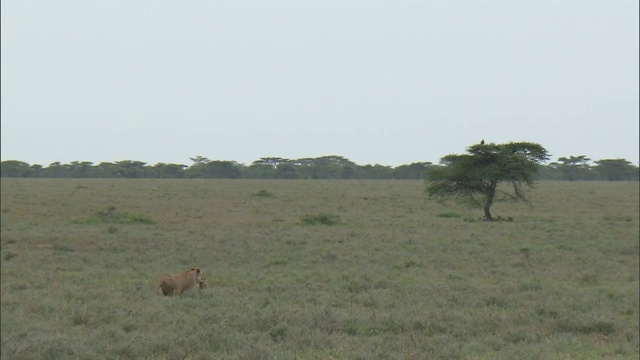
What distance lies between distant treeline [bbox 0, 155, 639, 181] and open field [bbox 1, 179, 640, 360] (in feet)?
205

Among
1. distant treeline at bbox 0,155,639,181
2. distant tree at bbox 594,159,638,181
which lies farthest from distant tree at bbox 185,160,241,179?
distant tree at bbox 594,159,638,181

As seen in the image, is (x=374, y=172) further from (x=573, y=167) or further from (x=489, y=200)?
(x=489, y=200)

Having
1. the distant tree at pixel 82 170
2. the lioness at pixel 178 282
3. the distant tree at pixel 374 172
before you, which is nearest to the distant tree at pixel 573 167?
the distant tree at pixel 374 172

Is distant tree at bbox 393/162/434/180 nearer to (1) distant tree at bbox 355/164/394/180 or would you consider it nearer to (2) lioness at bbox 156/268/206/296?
(1) distant tree at bbox 355/164/394/180

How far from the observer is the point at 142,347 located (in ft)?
31.0

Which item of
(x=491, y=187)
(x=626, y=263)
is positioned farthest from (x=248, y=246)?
(x=491, y=187)

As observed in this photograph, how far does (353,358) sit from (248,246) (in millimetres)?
13743

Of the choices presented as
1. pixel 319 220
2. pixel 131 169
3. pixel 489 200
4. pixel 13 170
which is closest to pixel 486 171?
pixel 489 200

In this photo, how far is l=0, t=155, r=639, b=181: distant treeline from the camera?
9319 centimetres

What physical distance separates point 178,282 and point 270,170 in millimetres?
87932

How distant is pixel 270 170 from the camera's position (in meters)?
101

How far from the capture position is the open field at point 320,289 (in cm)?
991

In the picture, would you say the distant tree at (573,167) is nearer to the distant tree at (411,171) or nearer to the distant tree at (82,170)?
the distant tree at (411,171)

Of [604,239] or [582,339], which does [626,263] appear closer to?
[604,239]
